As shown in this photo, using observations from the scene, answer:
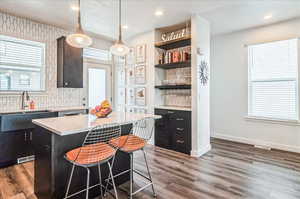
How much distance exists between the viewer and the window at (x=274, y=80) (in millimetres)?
3660

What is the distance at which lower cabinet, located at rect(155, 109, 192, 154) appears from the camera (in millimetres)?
3559

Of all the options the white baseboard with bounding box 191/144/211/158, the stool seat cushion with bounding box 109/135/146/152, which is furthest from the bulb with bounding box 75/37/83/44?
the white baseboard with bounding box 191/144/211/158

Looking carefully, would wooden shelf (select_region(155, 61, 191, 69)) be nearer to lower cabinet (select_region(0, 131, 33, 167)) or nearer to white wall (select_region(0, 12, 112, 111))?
white wall (select_region(0, 12, 112, 111))

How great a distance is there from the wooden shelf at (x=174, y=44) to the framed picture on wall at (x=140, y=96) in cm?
114

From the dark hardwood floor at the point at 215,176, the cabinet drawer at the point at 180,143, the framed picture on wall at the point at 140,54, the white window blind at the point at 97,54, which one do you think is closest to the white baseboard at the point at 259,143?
the dark hardwood floor at the point at 215,176

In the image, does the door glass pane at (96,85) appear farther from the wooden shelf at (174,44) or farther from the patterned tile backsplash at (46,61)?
the wooden shelf at (174,44)

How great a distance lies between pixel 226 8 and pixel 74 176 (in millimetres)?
3655

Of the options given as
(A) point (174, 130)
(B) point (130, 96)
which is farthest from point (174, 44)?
(A) point (174, 130)

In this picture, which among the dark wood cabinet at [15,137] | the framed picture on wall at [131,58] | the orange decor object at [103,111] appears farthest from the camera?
the framed picture on wall at [131,58]

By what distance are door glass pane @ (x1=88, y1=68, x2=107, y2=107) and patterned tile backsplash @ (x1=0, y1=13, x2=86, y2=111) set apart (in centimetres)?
39

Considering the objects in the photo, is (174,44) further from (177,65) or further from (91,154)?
(91,154)

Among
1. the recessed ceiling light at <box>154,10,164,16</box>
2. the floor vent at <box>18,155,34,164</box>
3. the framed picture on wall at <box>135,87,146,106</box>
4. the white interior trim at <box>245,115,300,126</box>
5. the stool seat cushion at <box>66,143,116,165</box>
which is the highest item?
the recessed ceiling light at <box>154,10,164,16</box>

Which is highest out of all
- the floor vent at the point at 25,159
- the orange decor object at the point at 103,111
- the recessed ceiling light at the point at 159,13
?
the recessed ceiling light at the point at 159,13

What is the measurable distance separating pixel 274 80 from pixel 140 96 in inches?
125
